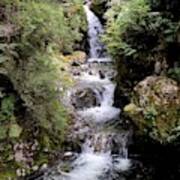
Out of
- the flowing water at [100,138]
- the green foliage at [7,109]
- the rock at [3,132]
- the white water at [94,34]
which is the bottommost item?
the flowing water at [100,138]

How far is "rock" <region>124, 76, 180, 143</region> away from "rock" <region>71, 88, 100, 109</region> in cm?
273

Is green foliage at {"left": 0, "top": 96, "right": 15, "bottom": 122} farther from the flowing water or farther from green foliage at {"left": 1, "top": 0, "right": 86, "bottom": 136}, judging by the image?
the flowing water

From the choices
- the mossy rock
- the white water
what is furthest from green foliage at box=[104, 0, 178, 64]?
the mossy rock

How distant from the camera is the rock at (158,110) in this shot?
866 centimetres

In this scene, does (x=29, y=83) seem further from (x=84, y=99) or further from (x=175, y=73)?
(x=84, y=99)

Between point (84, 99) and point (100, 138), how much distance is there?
2.23 m

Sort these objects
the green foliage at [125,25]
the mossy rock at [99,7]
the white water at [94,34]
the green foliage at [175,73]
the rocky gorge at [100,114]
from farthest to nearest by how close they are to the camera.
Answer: the mossy rock at [99,7], the white water at [94,34], the green foliage at [125,25], the green foliage at [175,73], the rocky gorge at [100,114]

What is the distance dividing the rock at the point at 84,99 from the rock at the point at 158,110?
8.94 ft

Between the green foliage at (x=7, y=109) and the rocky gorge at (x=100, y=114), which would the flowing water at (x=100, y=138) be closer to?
the rocky gorge at (x=100, y=114)

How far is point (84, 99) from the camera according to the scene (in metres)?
12.1

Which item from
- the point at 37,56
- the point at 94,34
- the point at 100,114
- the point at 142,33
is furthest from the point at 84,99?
the point at 94,34

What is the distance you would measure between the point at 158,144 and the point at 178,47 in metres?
2.24

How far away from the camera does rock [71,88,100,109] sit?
39.0ft

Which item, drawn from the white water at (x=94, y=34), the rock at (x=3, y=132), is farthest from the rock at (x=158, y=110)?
the white water at (x=94, y=34)
